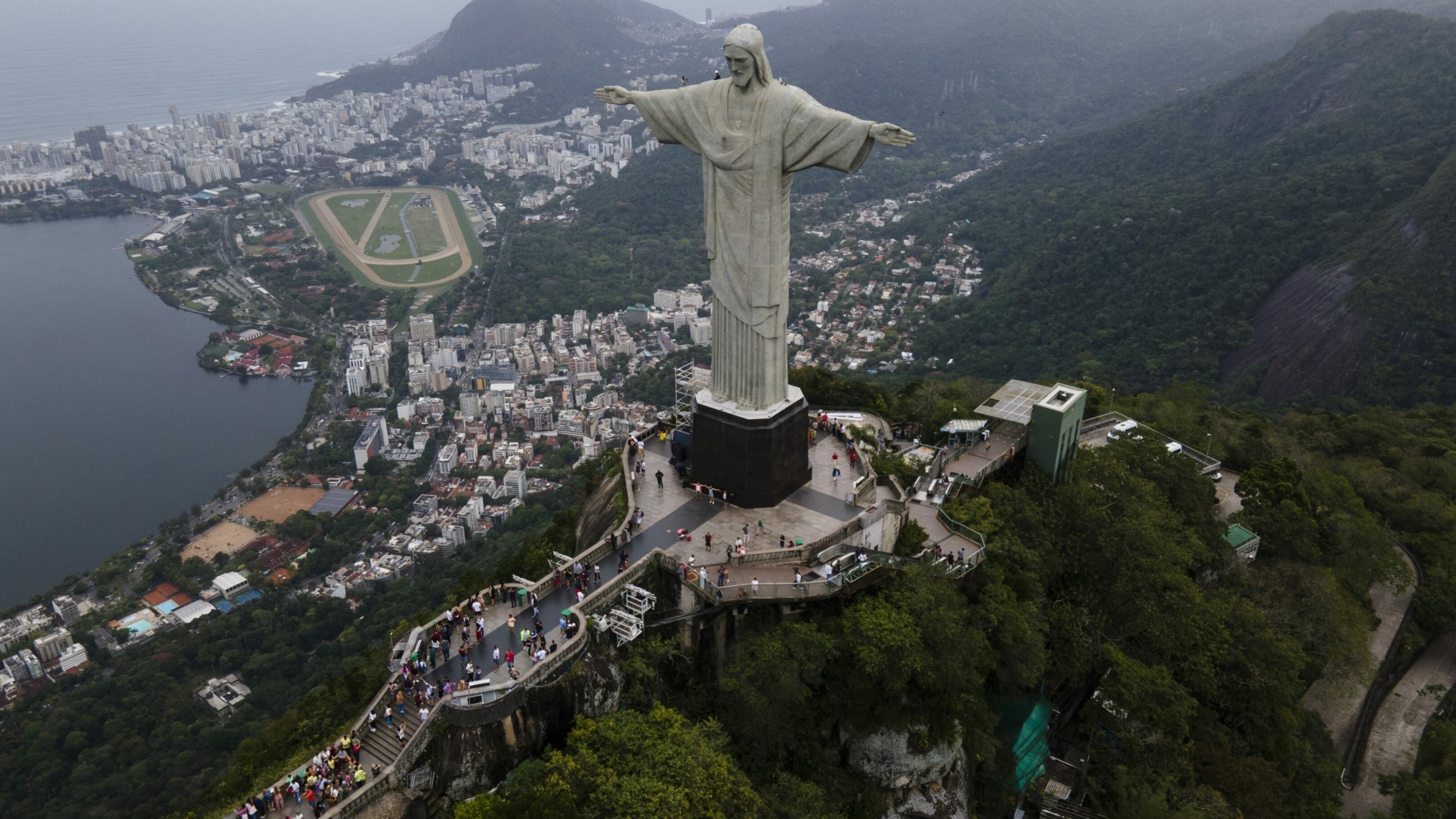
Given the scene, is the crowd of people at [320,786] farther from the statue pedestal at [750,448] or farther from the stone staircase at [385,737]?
the statue pedestal at [750,448]

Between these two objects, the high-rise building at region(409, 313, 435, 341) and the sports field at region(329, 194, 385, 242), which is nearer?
the high-rise building at region(409, 313, 435, 341)

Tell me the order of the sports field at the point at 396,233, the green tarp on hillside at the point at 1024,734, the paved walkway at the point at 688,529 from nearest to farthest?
1. the paved walkway at the point at 688,529
2. the green tarp on hillside at the point at 1024,734
3. the sports field at the point at 396,233

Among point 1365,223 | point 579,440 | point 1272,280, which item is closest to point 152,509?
point 579,440

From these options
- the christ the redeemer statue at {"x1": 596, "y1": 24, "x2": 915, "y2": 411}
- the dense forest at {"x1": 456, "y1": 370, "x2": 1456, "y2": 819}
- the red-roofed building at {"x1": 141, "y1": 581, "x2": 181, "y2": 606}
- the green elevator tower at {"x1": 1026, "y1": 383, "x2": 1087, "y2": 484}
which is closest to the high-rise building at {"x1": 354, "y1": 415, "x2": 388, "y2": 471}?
the red-roofed building at {"x1": 141, "y1": 581, "x2": 181, "y2": 606}

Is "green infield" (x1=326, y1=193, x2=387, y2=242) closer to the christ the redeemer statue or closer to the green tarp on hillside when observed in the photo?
the christ the redeemer statue

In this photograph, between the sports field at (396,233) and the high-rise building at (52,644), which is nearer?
the high-rise building at (52,644)

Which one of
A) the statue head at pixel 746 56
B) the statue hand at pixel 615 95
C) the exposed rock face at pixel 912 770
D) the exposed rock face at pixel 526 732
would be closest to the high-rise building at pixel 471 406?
the statue hand at pixel 615 95
